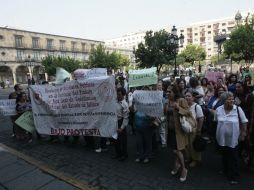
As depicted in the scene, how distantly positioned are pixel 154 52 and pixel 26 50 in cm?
4090

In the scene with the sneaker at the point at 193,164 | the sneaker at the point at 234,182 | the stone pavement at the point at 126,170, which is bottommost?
the stone pavement at the point at 126,170

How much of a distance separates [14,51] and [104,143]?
5353 cm

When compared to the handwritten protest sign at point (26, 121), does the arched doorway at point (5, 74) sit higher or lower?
higher

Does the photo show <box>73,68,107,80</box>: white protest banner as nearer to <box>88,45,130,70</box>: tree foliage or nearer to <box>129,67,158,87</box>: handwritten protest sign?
<box>129,67,158,87</box>: handwritten protest sign

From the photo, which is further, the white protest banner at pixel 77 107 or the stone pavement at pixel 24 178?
the white protest banner at pixel 77 107

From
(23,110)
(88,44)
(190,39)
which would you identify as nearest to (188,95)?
(23,110)

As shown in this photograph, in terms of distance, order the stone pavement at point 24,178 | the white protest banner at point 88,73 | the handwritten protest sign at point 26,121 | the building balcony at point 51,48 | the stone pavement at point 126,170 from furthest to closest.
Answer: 1. the building balcony at point 51,48
2. the white protest banner at point 88,73
3. the handwritten protest sign at point 26,121
4. the stone pavement at point 24,178
5. the stone pavement at point 126,170

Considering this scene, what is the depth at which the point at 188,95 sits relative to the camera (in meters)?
4.46

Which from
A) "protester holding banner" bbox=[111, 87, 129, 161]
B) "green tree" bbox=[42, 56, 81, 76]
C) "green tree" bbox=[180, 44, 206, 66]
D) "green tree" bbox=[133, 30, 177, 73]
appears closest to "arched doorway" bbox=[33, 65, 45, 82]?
"green tree" bbox=[42, 56, 81, 76]

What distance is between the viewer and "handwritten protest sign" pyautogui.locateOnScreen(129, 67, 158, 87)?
605 centimetres

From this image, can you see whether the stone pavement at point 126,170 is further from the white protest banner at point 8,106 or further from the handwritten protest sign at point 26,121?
the white protest banner at point 8,106

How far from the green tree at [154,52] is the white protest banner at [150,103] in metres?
19.2

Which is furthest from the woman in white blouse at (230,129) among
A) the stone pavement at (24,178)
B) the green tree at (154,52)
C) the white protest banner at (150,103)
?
the green tree at (154,52)

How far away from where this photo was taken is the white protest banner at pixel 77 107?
5.22 metres
